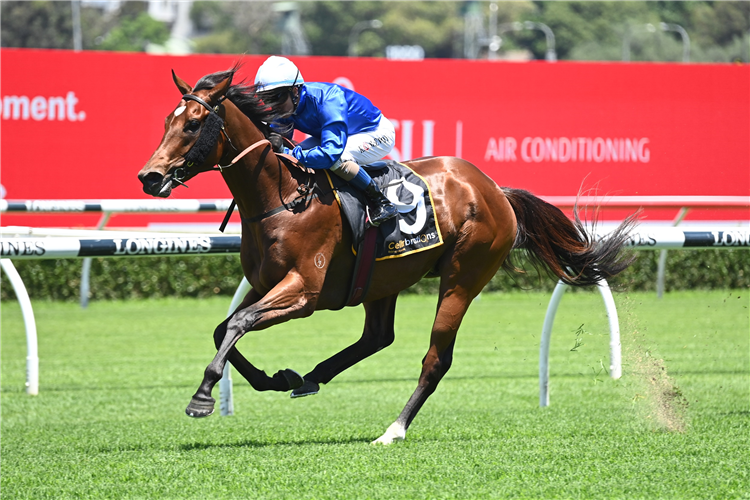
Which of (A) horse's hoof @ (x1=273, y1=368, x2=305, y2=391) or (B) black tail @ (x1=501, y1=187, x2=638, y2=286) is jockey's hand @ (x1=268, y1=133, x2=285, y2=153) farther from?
(B) black tail @ (x1=501, y1=187, x2=638, y2=286)

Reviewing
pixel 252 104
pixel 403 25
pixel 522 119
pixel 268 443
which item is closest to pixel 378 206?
pixel 252 104

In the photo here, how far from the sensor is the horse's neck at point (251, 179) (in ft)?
13.8

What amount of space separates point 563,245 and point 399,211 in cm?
109

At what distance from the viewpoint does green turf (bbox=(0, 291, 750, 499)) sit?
140 inches

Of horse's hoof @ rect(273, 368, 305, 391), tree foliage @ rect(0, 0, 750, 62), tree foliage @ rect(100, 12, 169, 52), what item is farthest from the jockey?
tree foliage @ rect(100, 12, 169, 52)

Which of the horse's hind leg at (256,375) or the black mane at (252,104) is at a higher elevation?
the black mane at (252,104)

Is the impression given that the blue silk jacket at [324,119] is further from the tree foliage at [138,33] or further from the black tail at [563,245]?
the tree foliage at [138,33]

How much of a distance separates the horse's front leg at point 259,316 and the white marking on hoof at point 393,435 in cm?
69

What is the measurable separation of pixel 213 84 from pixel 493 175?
8.05 metres

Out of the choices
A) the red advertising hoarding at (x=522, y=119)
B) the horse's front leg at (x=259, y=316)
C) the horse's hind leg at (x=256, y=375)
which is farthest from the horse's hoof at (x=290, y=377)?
the red advertising hoarding at (x=522, y=119)

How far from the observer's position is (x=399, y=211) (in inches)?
176

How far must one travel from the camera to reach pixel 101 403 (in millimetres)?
6086

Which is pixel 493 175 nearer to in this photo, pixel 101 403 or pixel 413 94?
pixel 413 94

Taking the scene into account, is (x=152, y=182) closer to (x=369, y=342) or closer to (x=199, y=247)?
(x=199, y=247)
